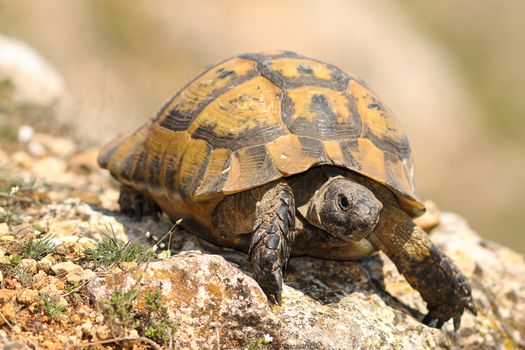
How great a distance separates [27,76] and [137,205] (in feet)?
16.5

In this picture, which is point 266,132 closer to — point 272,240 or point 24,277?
point 272,240

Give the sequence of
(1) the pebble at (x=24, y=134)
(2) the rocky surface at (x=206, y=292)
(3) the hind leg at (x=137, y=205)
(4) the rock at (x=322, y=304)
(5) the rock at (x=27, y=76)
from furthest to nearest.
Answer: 1. (5) the rock at (x=27, y=76)
2. (1) the pebble at (x=24, y=134)
3. (3) the hind leg at (x=137, y=205)
4. (4) the rock at (x=322, y=304)
5. (2) the rocky surface at (x=206, y=292)

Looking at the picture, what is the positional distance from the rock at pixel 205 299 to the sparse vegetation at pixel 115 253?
0.33m

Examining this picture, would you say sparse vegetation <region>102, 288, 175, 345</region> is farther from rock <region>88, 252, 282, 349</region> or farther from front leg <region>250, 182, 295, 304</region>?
front leg <region>250, 182, 295, 304</region>

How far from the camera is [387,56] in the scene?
107 feet

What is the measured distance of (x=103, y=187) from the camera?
695cm

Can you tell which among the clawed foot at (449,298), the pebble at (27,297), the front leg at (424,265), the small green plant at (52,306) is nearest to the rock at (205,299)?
the small green plant at (52,306)

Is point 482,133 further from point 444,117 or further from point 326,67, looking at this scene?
point 326,67

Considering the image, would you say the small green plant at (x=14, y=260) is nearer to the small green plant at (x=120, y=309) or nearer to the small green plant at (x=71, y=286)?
the small green plant at (x=71, y=286)

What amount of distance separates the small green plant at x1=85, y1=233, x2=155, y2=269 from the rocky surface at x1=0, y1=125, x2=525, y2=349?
47 millimetres

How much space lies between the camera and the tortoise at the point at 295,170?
4.23m

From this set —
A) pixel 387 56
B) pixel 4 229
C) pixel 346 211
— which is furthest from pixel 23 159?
pixel 387 56

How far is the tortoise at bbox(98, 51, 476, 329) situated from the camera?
423cm

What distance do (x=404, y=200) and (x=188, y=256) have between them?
1.68 meters
